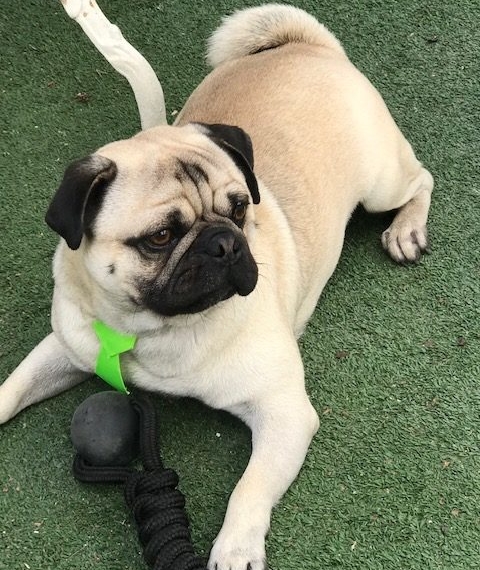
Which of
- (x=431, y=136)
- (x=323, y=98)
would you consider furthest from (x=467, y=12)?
(x=323, y=98)

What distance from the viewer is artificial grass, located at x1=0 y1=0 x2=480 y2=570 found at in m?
2.07

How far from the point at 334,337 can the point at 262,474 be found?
0.60m

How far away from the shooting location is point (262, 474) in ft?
6.68

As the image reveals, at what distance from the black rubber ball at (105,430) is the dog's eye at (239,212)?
1.85 ft

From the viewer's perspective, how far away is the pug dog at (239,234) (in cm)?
181

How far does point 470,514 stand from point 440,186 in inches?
49.1

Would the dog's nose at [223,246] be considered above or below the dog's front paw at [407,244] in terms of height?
above

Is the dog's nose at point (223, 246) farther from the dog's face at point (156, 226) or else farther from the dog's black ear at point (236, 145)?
the dog's black ear at point (236, 145)

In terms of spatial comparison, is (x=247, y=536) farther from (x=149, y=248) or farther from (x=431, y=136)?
(x=431, y=136)

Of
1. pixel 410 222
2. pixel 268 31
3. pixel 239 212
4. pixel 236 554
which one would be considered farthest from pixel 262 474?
pixel 268 31

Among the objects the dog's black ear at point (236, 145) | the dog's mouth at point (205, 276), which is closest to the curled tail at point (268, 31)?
the dog's black ear at point (236, 145)

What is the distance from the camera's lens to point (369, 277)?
268 cm

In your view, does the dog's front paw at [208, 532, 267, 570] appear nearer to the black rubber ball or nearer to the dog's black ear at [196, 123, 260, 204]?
the black rubber ball

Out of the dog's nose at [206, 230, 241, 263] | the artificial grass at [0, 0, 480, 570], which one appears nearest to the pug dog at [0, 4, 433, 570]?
the dog's nose at [206, 230, 241, 263]
